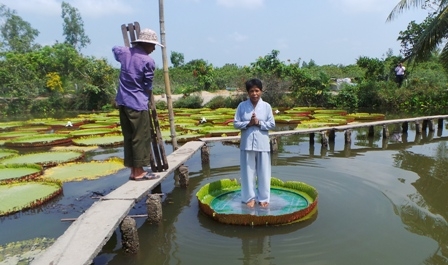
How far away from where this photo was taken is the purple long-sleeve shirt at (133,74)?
3.73 m

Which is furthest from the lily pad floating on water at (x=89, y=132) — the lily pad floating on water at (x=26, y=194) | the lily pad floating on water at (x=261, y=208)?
the lily pad floating on water at (x=261, y=208)

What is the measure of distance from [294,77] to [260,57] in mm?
2884

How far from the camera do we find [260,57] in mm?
20812

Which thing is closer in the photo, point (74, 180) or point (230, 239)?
point (230, 239)

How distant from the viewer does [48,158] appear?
7.28 meters

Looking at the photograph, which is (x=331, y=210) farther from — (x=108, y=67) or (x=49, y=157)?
(x=108, y=67)

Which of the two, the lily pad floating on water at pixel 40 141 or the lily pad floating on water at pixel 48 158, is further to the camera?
the lily pad floating on water at pixel 40 141

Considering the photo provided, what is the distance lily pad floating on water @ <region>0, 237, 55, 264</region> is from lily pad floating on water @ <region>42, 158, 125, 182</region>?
218cm

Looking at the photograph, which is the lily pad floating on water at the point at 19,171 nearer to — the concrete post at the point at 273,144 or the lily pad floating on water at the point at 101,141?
the lily pad floating on water at the point at 101,141

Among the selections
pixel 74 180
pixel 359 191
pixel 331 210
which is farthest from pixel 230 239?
pixel 74 180

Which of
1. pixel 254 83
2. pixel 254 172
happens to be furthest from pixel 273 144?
pixel 254 83

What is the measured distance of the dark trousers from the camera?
379 cm

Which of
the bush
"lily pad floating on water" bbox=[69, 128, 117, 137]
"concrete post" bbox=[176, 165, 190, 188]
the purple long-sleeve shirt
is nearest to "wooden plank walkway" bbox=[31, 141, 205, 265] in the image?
the purple long-sleeve shirt

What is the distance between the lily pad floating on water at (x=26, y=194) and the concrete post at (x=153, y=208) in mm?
1705
